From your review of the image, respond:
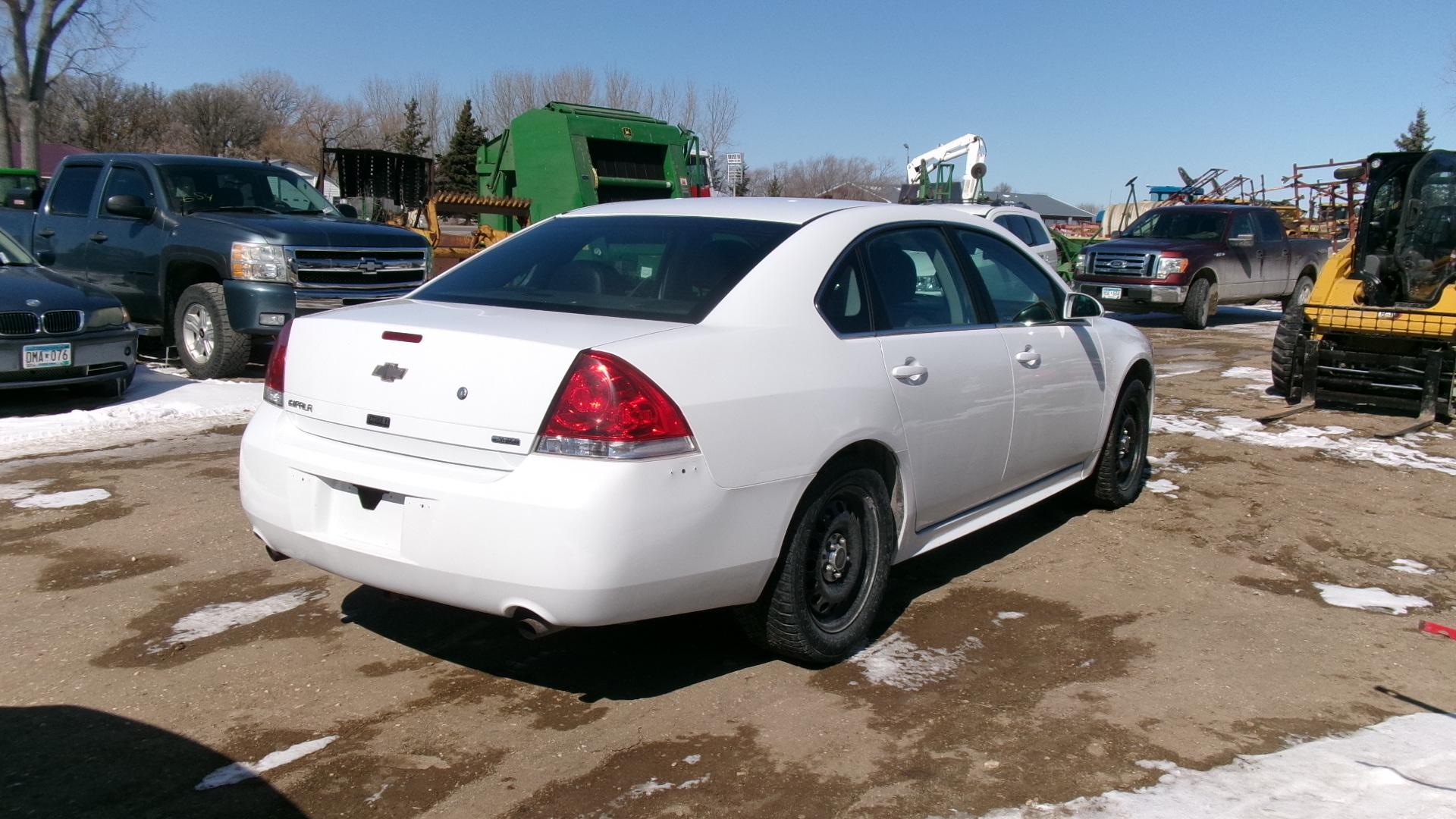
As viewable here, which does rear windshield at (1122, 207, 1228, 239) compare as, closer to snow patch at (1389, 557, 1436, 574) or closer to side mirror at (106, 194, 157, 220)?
snow patch at (1389, 557, 1436, 574)

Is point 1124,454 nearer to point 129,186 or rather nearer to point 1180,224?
point 129,186

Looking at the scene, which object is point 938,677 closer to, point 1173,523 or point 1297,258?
point 1173,523

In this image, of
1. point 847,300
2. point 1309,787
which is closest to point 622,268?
point 847,300

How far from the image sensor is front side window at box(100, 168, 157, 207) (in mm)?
10148

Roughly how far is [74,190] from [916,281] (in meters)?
9.53

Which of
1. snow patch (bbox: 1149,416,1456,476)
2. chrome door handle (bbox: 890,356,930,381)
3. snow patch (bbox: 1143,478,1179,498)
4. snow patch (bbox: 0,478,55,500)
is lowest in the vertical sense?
snow patch (bbox: 1143,478,1179,498)

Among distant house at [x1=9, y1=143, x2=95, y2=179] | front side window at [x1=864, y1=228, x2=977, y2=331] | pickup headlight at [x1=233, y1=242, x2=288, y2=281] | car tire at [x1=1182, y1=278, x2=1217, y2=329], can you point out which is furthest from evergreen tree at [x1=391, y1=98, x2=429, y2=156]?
front side window at [x1=864, y1=228, x2=977, y2=331]

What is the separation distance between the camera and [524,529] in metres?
3.20

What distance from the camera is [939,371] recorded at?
4.36 metres

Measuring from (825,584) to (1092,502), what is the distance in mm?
2846

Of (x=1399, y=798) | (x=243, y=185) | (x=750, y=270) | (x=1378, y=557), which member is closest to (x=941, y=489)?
(x=750, y=270)

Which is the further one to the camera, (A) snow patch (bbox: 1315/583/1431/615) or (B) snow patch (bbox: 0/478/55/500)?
(B) snow patch (bbox: 0/478/55/500)

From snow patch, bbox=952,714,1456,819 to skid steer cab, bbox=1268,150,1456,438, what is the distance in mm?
6540

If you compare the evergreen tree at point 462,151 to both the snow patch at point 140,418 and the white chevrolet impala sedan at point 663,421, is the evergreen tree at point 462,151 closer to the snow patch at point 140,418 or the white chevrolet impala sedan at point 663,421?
the snow patch at point 140,418
